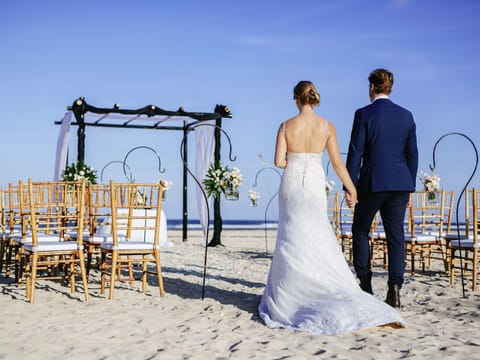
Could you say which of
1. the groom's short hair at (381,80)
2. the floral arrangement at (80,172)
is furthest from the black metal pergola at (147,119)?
the groom's short hair at (381,80)

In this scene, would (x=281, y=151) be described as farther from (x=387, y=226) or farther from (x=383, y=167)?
(x=387, y=226)

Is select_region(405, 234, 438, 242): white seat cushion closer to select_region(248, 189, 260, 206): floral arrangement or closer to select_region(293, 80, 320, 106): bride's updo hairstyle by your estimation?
select_region(293, 80, 320, 106): bride's updo hairstyle

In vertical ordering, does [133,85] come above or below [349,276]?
above

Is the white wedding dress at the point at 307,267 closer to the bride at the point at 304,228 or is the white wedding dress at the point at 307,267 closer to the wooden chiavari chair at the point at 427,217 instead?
the bride at the point at 304,228

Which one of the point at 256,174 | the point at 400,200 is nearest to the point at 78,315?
the point at 400,200

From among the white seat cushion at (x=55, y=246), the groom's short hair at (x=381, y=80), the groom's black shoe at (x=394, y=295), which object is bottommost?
the groom's black shoe at (x=394, y=295)

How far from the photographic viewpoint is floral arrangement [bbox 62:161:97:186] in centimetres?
1050

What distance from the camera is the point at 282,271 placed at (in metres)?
4.12

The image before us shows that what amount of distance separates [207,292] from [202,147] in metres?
6.80

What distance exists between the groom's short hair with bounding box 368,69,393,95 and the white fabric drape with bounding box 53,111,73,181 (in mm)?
8197

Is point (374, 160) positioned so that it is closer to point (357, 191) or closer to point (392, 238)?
point (357, 191)

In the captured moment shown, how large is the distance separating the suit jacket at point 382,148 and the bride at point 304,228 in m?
0.18

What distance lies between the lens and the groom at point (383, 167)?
4.25 meters

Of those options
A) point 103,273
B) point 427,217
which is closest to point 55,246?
point 103,273
